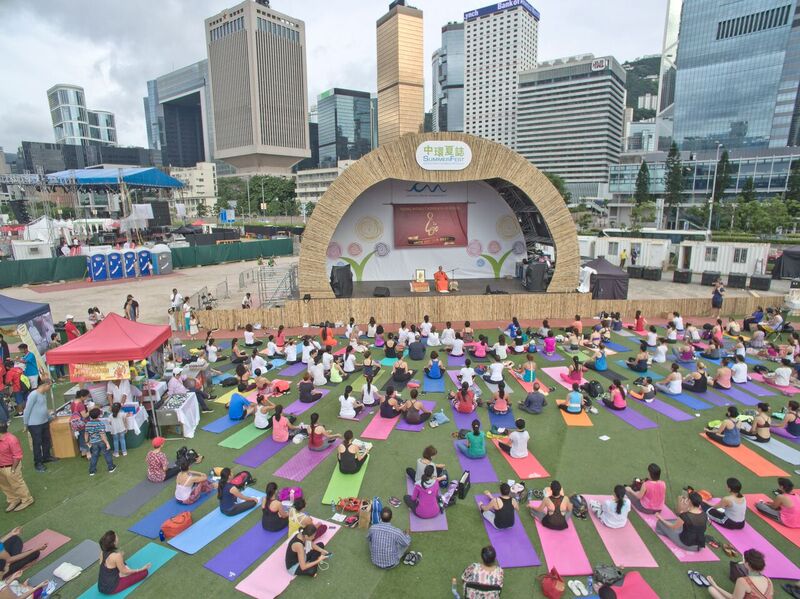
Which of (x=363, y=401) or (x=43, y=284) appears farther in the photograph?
(x=43, y=284)

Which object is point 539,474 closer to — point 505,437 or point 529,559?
point 505,437

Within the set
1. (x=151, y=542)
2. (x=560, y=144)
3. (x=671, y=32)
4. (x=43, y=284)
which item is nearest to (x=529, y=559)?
(x=151, y=542)

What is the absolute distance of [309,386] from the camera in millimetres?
12195

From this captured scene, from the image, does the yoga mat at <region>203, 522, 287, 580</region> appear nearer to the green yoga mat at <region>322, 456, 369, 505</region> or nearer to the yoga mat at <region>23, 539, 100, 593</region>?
the green yoga mat at <region>322, 456, 369, 505</region>

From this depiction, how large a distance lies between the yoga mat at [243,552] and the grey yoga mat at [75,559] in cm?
185

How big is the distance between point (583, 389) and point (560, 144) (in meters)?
148

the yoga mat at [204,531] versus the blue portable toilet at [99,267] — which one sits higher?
the blue portable toilet at [99,267]

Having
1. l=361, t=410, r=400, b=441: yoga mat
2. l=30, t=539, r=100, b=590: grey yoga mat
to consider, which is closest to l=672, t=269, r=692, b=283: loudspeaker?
l=361, t=410, r=400, b=441: yoga mat

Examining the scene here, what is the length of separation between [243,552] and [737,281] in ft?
96.7

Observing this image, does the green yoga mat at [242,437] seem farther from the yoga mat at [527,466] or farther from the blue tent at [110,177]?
the blue tent at [110,177]

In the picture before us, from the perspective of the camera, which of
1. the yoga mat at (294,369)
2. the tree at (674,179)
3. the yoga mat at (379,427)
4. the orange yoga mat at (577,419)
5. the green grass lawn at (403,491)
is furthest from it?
the tree at (674,179)

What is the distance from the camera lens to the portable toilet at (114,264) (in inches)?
1218

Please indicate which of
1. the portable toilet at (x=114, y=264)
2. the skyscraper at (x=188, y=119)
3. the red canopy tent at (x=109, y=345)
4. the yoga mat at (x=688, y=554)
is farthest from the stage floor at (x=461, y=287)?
the skyscraper at (x=188, y=119)

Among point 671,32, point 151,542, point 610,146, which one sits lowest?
point 151,542
